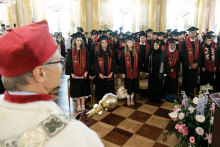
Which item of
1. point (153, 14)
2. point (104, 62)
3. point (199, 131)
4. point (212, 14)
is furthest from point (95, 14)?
point (199, 131)

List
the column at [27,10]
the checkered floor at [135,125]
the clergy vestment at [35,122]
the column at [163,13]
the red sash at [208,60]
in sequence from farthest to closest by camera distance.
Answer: the column at [163,13] → the column at [27,10] → the red sash at [208,60] → the checkered floor at [135,125] → the clergy vestment at [35,122]

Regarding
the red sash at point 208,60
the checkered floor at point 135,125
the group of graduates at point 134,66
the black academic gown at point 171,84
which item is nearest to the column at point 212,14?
the group of graduates at point 134,66

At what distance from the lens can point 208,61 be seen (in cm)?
583

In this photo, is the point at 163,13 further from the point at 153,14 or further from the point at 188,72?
the point at 188,72

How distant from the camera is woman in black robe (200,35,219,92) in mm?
5805

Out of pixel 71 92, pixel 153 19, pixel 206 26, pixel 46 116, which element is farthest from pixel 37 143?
pixel 206 26

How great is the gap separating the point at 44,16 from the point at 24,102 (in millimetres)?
13960

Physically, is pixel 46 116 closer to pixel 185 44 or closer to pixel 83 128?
pixel 83 128

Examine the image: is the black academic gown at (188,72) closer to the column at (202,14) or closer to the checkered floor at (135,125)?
the checkered floor at (135,125)

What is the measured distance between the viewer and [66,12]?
14.4 metres

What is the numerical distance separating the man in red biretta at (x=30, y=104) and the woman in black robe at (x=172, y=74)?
520cm

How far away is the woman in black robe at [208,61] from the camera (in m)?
5.80

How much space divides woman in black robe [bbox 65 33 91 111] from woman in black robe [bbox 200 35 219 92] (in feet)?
12.9

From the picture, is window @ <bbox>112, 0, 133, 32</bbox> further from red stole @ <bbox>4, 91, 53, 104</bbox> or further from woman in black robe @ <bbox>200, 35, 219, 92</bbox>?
red stole @ <bbox>4, 91, 53, 104</bbox>
